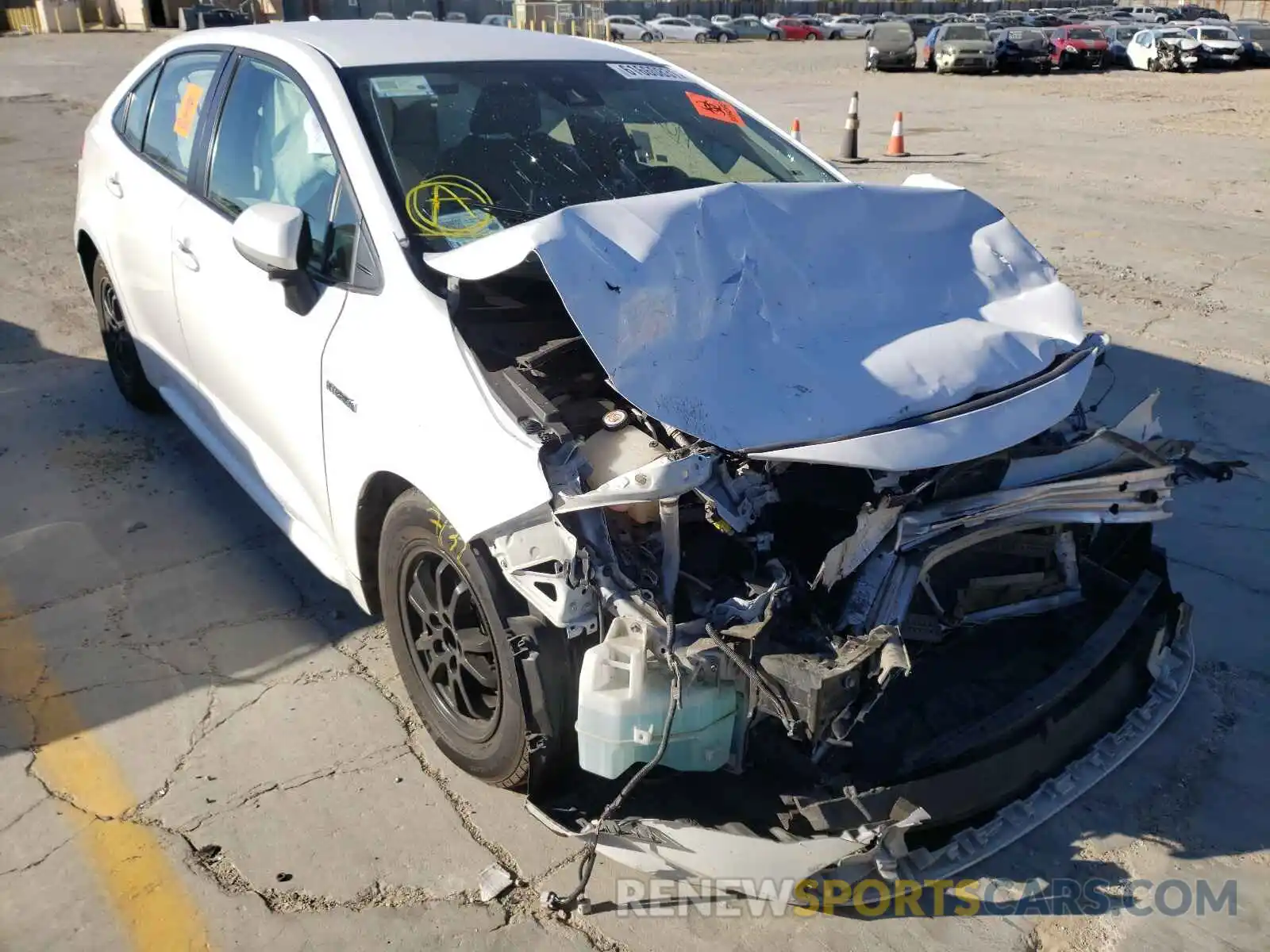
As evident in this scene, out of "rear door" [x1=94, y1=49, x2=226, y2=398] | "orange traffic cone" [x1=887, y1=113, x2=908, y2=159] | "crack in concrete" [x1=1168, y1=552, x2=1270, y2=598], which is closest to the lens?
"crack in concrete" [x1=1168, y1=552, x2=1270, y2=598]

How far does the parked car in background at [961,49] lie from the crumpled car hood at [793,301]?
2713 cm

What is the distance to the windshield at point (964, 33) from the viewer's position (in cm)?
2783

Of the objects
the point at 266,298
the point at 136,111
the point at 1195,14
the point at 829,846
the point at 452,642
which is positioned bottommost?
the point at 829,846

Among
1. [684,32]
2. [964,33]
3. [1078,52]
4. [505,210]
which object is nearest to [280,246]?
[505,210]

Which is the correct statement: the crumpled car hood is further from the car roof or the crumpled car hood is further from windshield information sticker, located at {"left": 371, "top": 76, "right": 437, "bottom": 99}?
the car roof

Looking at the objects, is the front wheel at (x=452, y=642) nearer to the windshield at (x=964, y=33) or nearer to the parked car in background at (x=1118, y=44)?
the windshield at (x=964, y=33)

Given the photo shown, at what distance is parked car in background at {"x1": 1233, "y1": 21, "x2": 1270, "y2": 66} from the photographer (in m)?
30.1

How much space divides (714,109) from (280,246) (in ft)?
6.15

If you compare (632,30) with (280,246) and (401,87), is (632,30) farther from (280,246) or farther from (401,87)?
(280,246)

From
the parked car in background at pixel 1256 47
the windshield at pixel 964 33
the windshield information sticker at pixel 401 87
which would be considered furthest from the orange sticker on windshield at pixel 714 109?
the parked car in background at pixel 1256 47

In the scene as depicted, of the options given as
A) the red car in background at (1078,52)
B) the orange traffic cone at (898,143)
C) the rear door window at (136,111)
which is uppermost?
the rear door window at (136,111)

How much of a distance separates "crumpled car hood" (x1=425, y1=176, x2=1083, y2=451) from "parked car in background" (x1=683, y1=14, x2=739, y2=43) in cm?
4274

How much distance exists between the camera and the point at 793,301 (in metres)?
2.86

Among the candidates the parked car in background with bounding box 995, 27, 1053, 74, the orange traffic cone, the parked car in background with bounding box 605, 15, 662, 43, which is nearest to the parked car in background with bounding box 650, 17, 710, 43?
the parked car in background with bounding box 605, 15, 662, 43
